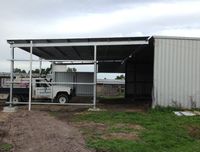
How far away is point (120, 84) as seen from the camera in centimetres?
7031

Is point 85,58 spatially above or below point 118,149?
above

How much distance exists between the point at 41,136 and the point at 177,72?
1146 cm

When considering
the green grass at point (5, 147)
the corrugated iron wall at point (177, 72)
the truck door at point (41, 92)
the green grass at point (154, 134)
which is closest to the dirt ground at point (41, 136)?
the green grass at point (5, 147)

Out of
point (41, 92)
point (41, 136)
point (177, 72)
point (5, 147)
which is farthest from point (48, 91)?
point (5, 147)

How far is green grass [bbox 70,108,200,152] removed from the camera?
11.4 meters

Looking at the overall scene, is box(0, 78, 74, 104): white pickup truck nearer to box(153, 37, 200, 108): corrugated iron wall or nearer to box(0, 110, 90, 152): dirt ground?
box(153, 37, 200, 108): corrugated iron wall

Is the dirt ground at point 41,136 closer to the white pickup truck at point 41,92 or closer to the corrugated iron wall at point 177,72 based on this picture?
the corrugated iron wall at point 177,72

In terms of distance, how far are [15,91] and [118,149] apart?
17.8m

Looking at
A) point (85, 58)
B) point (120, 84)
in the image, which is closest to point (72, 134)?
point (85, 58)

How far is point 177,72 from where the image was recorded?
22391 mm

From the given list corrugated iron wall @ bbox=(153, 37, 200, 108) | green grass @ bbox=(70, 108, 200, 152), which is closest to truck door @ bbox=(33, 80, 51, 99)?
corrugated iron wall @ bbox=(153, 37, 200, 108)

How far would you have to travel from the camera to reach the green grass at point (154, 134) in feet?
37.4

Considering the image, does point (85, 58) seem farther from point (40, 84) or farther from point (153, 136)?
point (153, 136)

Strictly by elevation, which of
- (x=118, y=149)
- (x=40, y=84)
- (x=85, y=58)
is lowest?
(x=118, y=149)
